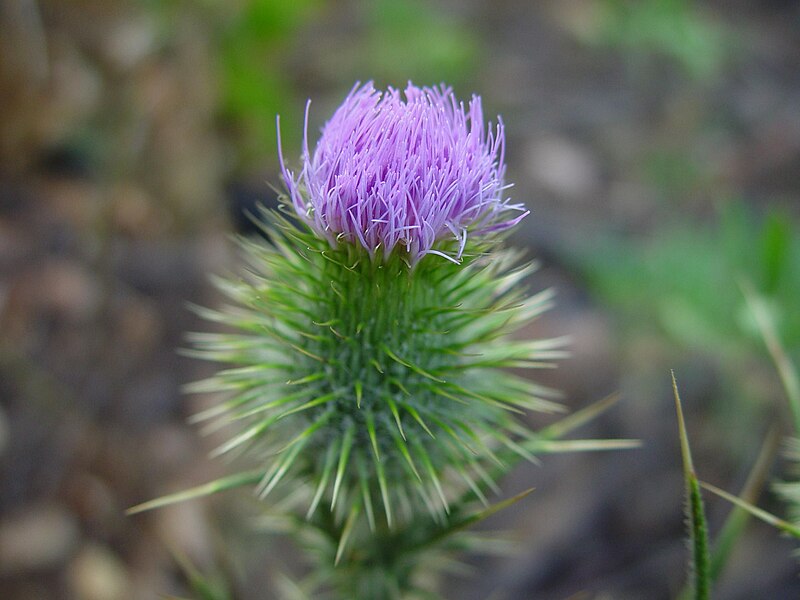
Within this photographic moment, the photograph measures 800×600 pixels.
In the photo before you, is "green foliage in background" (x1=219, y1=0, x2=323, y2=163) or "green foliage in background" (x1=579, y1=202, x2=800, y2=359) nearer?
"green foliage in background" (x1=579, y1=202, x2=800, y2=359)

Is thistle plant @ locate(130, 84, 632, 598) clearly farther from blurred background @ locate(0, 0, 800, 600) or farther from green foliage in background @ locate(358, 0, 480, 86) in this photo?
green foliage in background @ locate(358, 0, 480, 86)

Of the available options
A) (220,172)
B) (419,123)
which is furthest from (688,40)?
(419,123)

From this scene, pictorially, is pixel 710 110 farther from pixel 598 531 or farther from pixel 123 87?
pixel 123 87

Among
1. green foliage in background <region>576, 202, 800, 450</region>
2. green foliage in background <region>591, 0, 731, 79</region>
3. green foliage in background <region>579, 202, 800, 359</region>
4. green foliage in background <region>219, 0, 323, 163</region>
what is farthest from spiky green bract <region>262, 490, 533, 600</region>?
green foliage in background <region>591, 0, 731, 79</region>

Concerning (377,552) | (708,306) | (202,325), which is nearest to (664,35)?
(708,306)

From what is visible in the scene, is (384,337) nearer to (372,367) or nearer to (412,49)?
(372,367)

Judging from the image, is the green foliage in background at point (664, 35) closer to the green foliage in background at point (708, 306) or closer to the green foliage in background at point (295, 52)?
the green foliage in background at point (295, 52)
